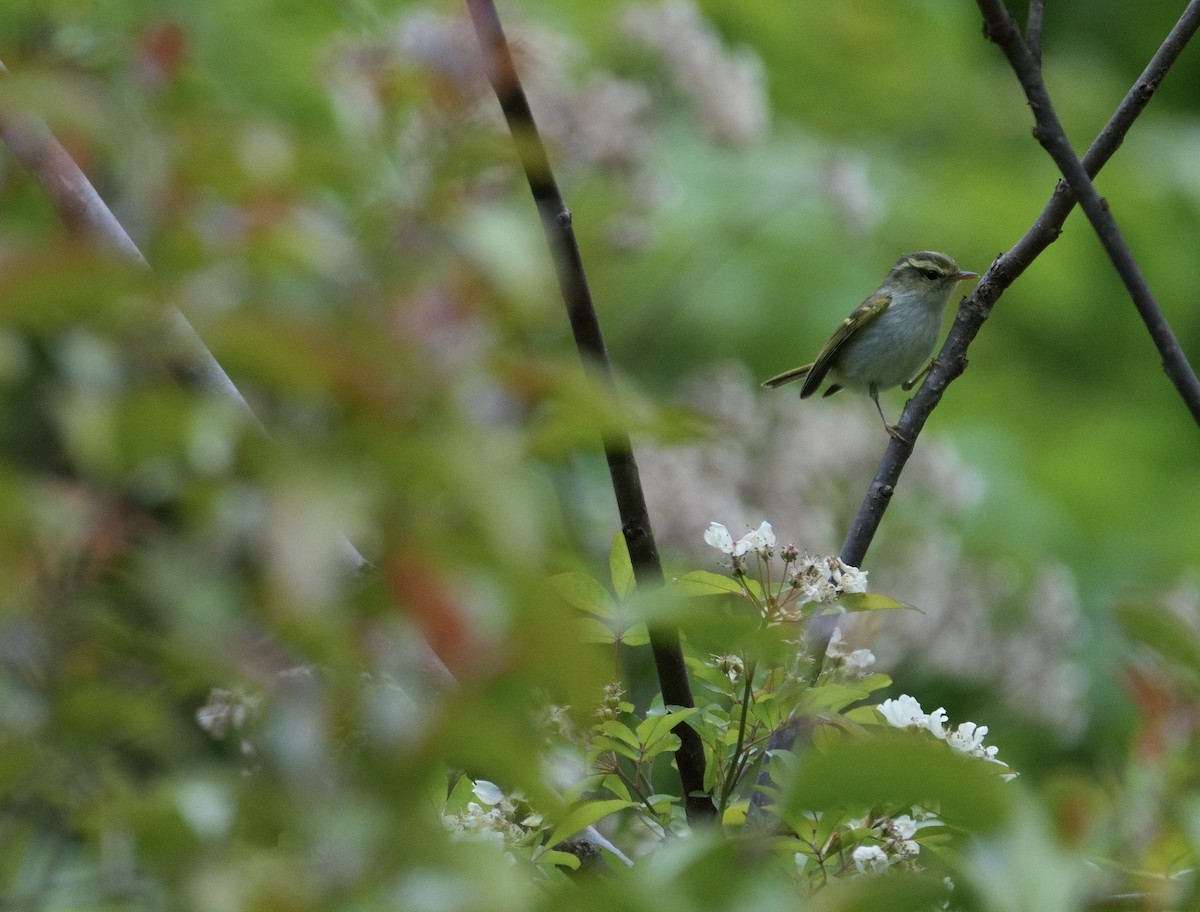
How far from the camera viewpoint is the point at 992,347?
4305 mm

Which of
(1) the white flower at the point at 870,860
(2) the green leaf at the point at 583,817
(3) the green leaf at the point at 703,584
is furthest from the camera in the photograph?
(3) the green leaf at the point at 703,584

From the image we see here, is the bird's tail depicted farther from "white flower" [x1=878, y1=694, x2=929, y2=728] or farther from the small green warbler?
"white flower" [x1=878, y1=694, x2=929, y2=728]

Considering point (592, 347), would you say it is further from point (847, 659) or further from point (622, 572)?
point (847, 659)

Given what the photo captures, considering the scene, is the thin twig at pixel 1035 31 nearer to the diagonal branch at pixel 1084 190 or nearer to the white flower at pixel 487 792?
the diagonal branch at pixel 1084 190

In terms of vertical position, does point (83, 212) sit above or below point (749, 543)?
above

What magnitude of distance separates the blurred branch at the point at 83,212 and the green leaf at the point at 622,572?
24 centimetres

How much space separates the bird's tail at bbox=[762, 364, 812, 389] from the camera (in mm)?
3079

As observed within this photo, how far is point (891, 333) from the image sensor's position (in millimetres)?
3117

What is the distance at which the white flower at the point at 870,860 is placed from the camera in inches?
40.5

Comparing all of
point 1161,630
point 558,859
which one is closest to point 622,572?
point 558,859

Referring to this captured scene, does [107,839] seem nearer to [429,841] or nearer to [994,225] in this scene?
[429,841]

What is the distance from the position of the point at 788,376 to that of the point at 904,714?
6.99ft

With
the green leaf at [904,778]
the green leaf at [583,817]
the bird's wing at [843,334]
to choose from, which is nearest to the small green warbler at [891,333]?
the bird's wing at [843,334]

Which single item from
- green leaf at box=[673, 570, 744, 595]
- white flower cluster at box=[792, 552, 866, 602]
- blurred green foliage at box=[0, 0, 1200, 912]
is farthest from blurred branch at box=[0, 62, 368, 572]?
white flower cluster at box=[792, 552, 866, 602]
